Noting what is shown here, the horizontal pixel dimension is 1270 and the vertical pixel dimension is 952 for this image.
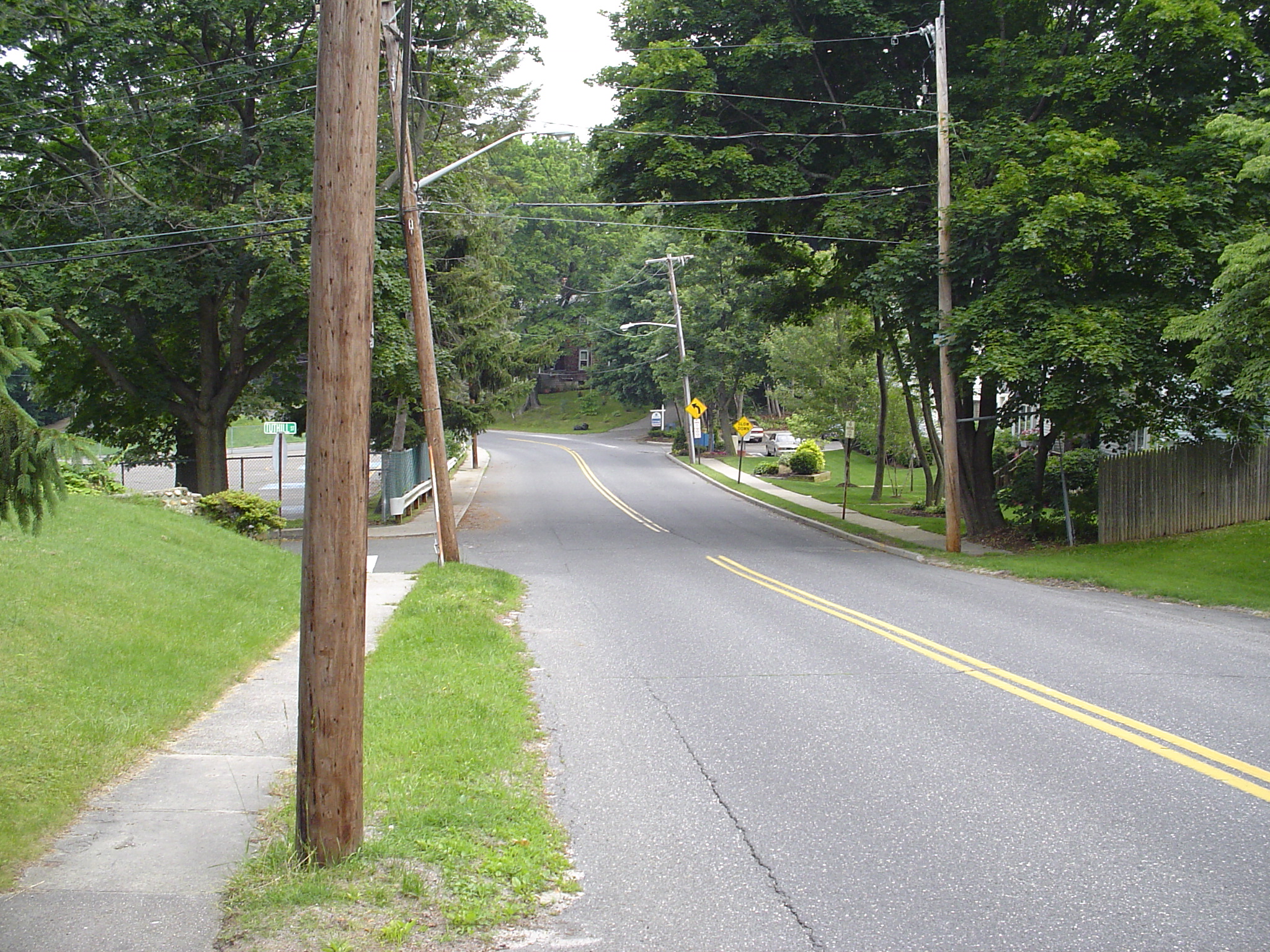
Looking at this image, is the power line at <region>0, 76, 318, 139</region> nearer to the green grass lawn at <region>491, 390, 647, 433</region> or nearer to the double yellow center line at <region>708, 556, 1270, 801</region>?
the double yellow center line at <region>708, 556, 1270, 801</region>

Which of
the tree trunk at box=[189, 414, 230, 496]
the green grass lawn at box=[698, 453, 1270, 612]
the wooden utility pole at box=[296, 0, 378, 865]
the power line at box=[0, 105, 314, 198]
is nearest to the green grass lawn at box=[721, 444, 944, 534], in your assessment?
the green grass lawn at box=[698, 453, 1270, 612]

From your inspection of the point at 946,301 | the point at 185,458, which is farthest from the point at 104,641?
the point at 185,458

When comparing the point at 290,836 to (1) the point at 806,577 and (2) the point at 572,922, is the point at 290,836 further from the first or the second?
(1) the point at 806,577

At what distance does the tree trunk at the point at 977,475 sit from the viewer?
76.8ft

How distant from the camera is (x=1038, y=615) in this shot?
1303 centimetres

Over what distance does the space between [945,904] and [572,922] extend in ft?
5.56

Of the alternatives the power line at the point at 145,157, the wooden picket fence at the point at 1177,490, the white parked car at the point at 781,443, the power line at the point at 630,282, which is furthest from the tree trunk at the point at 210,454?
the power line at the point at 630,282

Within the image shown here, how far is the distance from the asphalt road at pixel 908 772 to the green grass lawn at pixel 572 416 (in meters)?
70.0

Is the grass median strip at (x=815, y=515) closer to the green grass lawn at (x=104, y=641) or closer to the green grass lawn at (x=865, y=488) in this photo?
the green grass lawn at (x=865, y=488)

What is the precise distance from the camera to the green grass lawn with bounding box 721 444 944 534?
2994 cm

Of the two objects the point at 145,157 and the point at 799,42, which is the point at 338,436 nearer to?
the point at 799,42

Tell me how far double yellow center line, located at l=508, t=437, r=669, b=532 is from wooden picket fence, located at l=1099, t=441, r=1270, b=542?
11046mm

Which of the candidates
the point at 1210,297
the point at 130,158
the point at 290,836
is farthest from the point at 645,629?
the point at 130,158

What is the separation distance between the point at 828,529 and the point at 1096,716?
64.8ft
